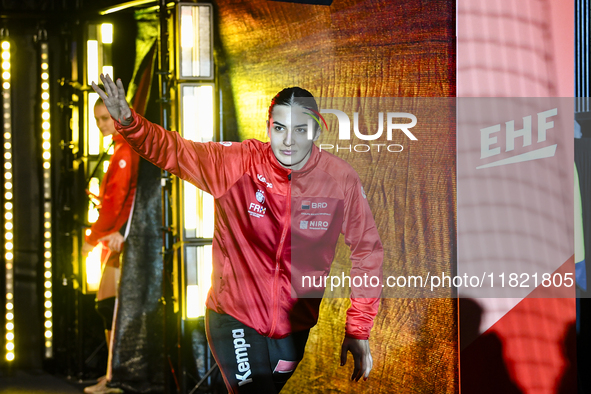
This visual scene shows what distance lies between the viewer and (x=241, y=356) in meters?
2.46

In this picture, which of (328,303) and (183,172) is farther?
(328,303)

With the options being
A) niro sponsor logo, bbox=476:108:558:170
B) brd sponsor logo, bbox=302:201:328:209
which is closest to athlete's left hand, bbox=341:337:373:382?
brd sponsor logo, bbox=302:201:328:209

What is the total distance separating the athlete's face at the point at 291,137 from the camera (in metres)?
2.65

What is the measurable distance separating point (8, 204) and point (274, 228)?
103 inches

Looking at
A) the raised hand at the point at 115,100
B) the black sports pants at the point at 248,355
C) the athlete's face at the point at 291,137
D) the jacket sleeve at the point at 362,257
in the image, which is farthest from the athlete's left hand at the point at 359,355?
the raised hand at the point at 115,100

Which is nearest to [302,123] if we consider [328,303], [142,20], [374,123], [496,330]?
[374,123]

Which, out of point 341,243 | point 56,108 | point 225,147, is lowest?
point 341,243

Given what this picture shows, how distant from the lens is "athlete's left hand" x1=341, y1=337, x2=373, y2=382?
2689 mm

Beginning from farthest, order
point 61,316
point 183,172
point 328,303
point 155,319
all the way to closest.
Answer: point 61,316, point 155,319, point 328,303, point 183,172

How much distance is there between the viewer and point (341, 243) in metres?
2.74

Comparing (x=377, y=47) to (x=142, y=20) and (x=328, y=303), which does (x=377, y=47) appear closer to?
(x=328, y=303)

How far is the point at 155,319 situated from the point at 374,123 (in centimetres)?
209

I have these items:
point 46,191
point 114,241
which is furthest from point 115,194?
point 46,191

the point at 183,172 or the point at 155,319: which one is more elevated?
the point at 183,172
